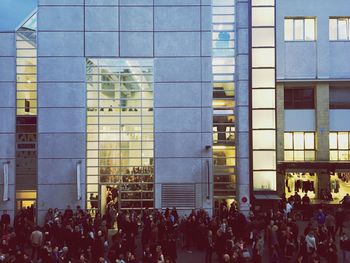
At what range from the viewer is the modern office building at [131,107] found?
2489 cm

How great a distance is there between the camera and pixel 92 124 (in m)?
25.2

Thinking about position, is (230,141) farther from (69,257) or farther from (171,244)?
(69,257)

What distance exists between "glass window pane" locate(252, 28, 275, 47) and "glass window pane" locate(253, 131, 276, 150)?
5199 mm

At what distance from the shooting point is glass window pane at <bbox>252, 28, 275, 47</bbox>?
2633cm

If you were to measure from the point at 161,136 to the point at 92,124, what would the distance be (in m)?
3.96

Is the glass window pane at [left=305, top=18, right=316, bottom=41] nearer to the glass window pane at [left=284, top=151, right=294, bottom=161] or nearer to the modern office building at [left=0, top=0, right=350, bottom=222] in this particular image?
the glass window pane at [left=284, top=151, right=294, bottom=161]

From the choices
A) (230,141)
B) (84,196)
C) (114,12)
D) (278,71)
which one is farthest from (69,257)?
(278,71)

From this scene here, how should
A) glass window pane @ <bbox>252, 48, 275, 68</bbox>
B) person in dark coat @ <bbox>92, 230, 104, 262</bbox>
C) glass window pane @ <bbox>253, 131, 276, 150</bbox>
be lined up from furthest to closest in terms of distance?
1. glass window pane @ <bbox>252, 48, 275, 68</bbox>
2. glass window pane @ <bbox>253, 131, 276, 150</bbox>
3. person in dark coat @ <bbox>92, 230, 104, 262</bbox>

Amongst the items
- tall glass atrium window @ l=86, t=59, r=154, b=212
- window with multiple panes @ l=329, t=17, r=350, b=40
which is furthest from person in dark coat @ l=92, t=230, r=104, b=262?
window with multiple panes @ l=329, t=17, r=350, b=40

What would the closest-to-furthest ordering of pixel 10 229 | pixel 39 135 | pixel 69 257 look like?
pixel 69 257, pixel 10 229, pixel 39 135

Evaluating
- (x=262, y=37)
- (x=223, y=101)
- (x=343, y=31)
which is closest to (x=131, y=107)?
(x=223, y=101)

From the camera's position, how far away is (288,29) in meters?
33.1

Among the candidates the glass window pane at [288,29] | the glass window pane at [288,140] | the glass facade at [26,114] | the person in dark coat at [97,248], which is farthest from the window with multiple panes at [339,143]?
the person in dark coat at [97,248]

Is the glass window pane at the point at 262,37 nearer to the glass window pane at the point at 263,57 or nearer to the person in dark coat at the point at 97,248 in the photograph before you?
the glass window pane at the point at 263,57
